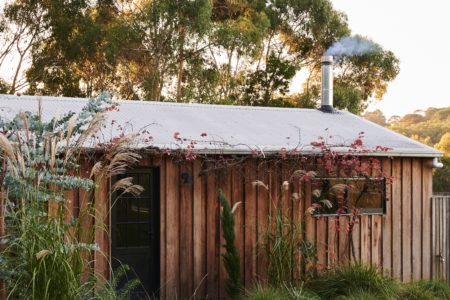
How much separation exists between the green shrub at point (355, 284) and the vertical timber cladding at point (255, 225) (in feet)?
2.45

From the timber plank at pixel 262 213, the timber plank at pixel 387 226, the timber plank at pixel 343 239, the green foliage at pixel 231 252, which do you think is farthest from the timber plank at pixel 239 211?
the timber plank at pixel 387 226

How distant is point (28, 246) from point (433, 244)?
7368 mm

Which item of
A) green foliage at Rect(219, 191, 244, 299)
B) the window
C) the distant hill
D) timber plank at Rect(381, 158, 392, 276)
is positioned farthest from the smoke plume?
green foliage at Rect(219, 191, 244, 299)

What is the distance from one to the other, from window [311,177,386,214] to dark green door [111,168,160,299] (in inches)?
88.8

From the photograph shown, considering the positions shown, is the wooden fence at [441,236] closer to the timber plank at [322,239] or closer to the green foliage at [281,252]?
the timber plank at [322,239]

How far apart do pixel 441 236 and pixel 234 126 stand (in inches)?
145

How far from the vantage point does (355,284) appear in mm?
8898

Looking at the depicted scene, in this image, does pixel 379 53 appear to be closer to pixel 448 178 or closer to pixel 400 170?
pixel 448 178

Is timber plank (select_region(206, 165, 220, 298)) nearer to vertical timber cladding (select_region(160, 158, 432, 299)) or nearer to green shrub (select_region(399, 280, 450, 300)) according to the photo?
vertical timber cladding (select_region(160, 158, 432, 299))

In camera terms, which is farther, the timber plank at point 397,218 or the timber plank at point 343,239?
the timber plank at point 397,218

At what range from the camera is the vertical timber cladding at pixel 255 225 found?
9.37 m

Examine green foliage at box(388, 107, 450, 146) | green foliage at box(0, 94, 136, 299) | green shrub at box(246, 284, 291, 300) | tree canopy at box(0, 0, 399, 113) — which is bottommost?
green shrub at box(246, 284, 291, 300)

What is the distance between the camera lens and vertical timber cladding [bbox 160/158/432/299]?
9.37 meters

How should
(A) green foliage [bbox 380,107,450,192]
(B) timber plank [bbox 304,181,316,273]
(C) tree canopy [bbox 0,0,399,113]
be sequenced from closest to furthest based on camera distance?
1. (B) timber plank [bbox 304,181,316,273]
2. (C) tree canopy [bbox 0,0,399,113]
3. (A) green foliage [bbox 380,107,450,192]
